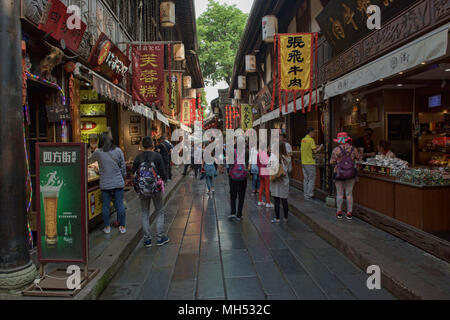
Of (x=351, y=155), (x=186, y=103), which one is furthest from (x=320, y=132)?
(x=186, y=103)

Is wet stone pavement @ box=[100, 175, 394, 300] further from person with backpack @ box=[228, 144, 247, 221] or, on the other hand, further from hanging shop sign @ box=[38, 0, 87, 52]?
hanging shop sign @ box=[38, 0, 87, 52]

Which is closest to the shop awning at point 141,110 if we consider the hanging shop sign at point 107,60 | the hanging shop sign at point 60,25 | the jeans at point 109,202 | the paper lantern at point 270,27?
the hanging shop sign at point 107,60

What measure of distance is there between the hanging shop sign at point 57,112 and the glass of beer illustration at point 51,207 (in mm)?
2328

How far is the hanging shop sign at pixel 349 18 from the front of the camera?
5.75 meters

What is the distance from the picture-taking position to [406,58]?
475 cm

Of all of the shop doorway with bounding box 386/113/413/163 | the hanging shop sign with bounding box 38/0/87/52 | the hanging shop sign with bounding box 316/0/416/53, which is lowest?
the shop doorway with bounding box 386/113/413/163

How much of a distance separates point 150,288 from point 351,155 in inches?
193

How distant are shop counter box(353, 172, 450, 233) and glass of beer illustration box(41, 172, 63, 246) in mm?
5540

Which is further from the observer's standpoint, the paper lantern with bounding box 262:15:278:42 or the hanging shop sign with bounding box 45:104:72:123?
the paper lantern with bounding box 262:15:278:42

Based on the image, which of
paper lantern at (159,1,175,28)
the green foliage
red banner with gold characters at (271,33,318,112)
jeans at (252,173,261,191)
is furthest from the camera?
the green foliage

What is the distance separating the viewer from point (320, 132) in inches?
465

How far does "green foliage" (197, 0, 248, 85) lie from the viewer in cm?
3562

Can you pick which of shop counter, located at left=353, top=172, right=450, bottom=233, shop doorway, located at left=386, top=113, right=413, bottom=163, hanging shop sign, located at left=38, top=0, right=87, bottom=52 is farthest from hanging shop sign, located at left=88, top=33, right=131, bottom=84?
shop doorway, located at left=386, top=113, right=413, bottom=163

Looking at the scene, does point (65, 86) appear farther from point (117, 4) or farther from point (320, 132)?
point (320, 132)
